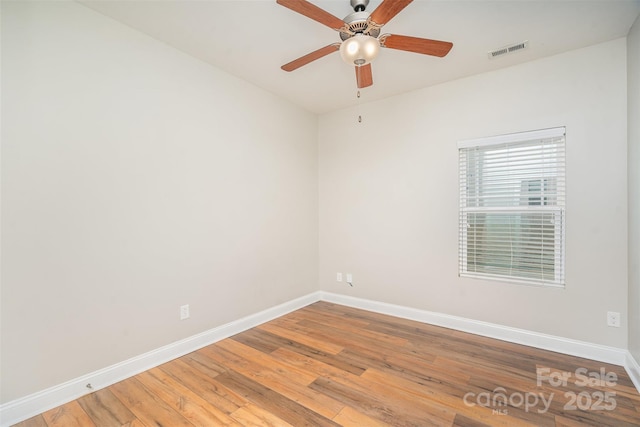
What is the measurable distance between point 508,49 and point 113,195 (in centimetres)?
346

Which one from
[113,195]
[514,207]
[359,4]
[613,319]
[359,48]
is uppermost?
[359,4]

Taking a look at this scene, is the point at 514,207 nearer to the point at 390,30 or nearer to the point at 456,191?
the point at 456,191

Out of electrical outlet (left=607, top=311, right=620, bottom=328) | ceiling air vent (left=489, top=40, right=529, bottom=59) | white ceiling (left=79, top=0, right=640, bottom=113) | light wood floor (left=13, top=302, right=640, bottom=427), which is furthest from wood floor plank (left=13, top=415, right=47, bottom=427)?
ceiling air vent (left=489, top=40, right=529, bottom=59)

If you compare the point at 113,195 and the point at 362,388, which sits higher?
the point at 113,195

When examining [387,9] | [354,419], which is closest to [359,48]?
[387,9]

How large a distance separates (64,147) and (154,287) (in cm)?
121

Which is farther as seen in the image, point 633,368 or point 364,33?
point 633,368

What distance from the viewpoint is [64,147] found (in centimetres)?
199

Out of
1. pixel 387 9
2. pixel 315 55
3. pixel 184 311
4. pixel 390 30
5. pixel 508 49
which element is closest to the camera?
pixel 387 9

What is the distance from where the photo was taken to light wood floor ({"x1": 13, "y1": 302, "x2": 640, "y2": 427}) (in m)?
1.82

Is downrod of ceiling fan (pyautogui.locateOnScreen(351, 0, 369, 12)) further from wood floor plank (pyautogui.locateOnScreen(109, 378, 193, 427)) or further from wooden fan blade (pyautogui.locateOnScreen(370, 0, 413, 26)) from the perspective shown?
wood floor plank (pyautogui.locateOnScreen(109, 378, 193, 427))

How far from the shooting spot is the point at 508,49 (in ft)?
8.41

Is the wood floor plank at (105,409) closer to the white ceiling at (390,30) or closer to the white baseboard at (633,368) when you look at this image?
the white ceiling at (390,30)

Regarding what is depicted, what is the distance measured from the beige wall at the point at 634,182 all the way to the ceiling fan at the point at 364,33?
155 centimetres
